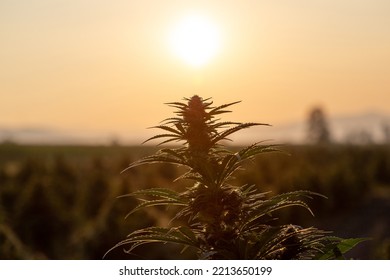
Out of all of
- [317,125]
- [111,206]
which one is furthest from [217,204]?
[317,125]

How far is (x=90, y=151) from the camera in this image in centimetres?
7075

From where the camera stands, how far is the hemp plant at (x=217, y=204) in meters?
1.46

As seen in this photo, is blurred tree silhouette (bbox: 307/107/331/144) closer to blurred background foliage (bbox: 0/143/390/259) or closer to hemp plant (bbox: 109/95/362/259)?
blurred background foliage (bbox: 0/143/390/259)

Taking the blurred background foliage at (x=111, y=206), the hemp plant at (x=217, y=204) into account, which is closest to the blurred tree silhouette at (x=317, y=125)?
the blurred background foliage at (x=111, y=206)

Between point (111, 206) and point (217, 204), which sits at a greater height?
point (217, 204)

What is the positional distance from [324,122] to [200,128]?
43658 millimetres

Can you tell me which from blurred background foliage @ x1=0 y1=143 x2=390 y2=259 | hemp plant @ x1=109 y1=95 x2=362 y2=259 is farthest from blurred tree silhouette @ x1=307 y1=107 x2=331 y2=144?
hemp plant @ x1=109 y1=95 x2=362 y2=259

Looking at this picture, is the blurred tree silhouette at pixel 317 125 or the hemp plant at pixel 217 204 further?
the blurred tree silhouette at pixel 317 125

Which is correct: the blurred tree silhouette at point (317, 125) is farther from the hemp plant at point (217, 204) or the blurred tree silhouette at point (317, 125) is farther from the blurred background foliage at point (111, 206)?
the hemp plant at point (217, 204)

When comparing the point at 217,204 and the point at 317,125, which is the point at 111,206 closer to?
the point at 217,204

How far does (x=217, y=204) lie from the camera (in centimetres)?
147
